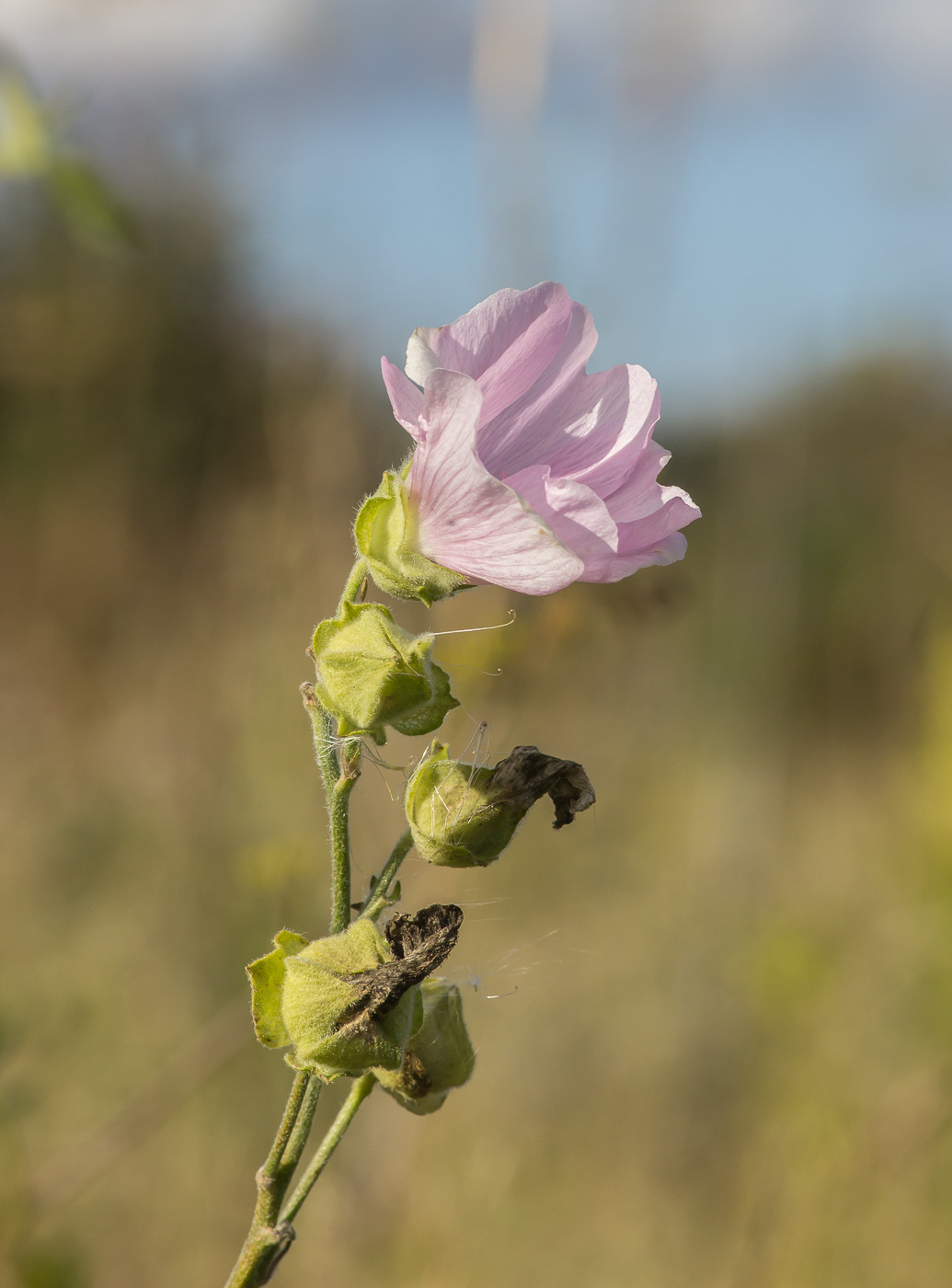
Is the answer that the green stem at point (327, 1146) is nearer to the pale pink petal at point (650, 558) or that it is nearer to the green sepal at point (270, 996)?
the green sepal at point (270, 996)

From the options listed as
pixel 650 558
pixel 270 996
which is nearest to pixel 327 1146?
pixel 270 996

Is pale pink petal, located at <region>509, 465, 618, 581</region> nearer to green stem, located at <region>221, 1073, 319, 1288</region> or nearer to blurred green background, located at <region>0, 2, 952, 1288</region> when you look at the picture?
blurred green background, located at <region>0, 2, 952, 1288</region>

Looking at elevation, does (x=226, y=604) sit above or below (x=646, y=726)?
above

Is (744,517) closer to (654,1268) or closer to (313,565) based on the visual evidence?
(313,565)

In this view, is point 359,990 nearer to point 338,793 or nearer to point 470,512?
point 338,793

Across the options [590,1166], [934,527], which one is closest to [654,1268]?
[590,1166]

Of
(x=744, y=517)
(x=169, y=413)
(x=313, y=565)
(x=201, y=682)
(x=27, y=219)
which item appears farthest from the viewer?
(x=169, y=413)
